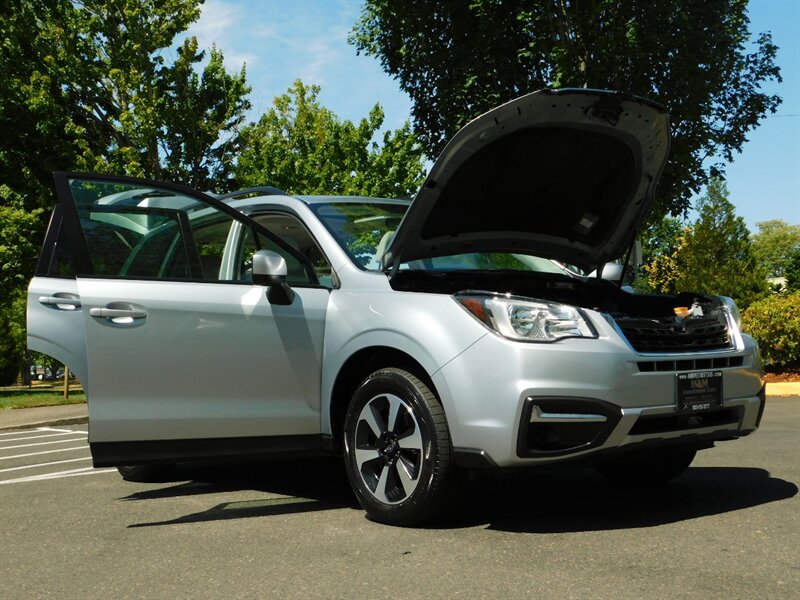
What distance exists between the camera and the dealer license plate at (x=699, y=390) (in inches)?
171

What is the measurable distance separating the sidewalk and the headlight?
1183cm

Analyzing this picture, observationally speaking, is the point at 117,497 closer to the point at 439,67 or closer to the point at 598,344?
the point at 598,344

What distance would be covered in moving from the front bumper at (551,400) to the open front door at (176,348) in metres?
1.03

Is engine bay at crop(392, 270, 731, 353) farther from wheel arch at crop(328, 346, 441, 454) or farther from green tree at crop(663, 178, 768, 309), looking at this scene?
green tree at crop(663, 178, 768, 309)

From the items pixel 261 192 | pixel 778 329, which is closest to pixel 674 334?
pixel 261 192

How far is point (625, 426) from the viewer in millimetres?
4121

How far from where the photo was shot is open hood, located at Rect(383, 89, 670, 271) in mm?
4762

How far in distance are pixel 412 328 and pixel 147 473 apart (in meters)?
2.90

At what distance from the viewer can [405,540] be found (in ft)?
13.7

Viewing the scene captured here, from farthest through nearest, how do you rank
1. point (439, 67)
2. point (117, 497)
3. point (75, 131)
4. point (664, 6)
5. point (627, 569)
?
point (75, 131) → point (439, 67) → point (664, 6) → point (117, 497) → point (627, 569)

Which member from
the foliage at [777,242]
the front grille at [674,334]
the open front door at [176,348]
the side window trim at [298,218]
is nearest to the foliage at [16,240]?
the side window trim at [298,218]

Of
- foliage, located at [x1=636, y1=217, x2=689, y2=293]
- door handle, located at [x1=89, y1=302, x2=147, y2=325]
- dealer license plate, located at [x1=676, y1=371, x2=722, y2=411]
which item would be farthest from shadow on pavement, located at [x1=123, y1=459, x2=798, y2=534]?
foliage, located at [x1=636, y1=217, x2=689, y2=293]

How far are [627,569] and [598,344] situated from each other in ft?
3.41

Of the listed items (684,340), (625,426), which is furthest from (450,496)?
(684,340)
